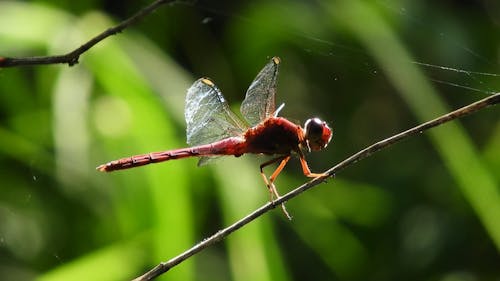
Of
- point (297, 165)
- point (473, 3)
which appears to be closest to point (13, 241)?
point (297, 165)

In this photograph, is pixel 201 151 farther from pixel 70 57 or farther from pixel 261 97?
pixel 70 57

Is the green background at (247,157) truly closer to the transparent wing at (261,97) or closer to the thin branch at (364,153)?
the transparent wing at (261,97)

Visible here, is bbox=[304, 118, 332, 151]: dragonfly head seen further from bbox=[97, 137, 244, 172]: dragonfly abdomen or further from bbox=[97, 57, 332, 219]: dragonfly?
bbox=[97, 137, 244, 172]: dragonfly abdomen

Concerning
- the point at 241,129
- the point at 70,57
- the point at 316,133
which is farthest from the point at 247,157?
the point at 70,57

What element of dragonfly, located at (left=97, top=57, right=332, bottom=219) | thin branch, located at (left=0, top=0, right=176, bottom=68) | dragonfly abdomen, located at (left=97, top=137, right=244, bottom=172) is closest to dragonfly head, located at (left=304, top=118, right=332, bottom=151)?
dragonfly, located at (left=97, top=57, right=332, bottom=219)

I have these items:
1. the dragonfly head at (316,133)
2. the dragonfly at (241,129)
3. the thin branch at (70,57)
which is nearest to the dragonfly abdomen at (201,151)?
the dragonfly at (241,129)

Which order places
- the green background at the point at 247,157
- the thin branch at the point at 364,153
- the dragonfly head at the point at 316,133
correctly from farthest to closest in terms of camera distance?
the green background at the point at 247,157
the dragonfly head at the point at 316,133
the thin branch at the point at 364,153
